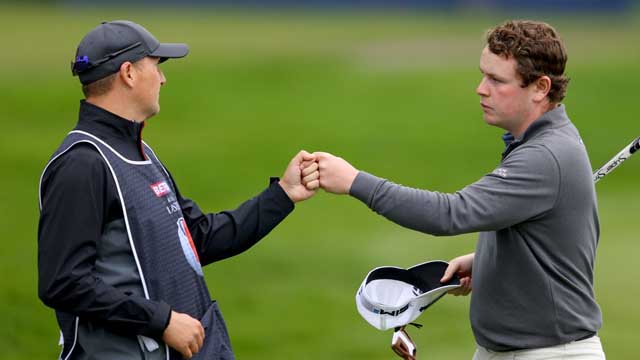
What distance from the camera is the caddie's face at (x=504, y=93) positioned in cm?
551

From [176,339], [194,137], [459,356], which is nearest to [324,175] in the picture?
[176,339]

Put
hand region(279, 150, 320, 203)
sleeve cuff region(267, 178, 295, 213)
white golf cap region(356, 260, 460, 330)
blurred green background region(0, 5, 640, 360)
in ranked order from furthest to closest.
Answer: blurred green background region(0, 5, 640, 360) < sleeve cuff region(267, 178, 295, 213) < hand region(279, 150, 320, 203) < white golf cap region(356, 260, 460, 330)

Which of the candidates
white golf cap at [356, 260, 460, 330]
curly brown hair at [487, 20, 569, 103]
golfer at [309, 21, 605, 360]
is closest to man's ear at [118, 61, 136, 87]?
golfer at [309, 21, 605, 360]

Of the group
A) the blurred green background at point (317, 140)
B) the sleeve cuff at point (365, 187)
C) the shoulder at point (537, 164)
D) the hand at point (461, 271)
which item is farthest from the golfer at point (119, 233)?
the blurred green background at point (317, 140)

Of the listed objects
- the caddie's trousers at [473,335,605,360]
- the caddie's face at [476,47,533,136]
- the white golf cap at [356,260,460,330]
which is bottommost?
the caddie's trousers at [473,335,605,360]

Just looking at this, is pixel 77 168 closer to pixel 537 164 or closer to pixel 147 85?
pixel 147 85

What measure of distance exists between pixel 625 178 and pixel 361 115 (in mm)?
10807

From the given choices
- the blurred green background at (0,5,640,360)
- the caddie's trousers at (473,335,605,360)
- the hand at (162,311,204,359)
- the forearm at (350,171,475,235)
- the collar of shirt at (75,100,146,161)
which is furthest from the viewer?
the blurred green background at (0,5,640,360)

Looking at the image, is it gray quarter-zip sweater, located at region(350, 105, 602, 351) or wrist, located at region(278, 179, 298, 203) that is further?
wrist, located at region(278, 179, 298, 203)

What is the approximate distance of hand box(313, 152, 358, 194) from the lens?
5.53 meters

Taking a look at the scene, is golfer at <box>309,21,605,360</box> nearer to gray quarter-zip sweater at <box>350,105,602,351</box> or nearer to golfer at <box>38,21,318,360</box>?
gray quarter-zip sweater at <box>350,105,602,351</box>

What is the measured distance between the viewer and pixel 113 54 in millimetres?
5340

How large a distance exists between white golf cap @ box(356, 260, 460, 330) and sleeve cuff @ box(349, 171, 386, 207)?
21.6 inches

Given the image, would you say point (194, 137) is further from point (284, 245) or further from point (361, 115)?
point (284, 245)
